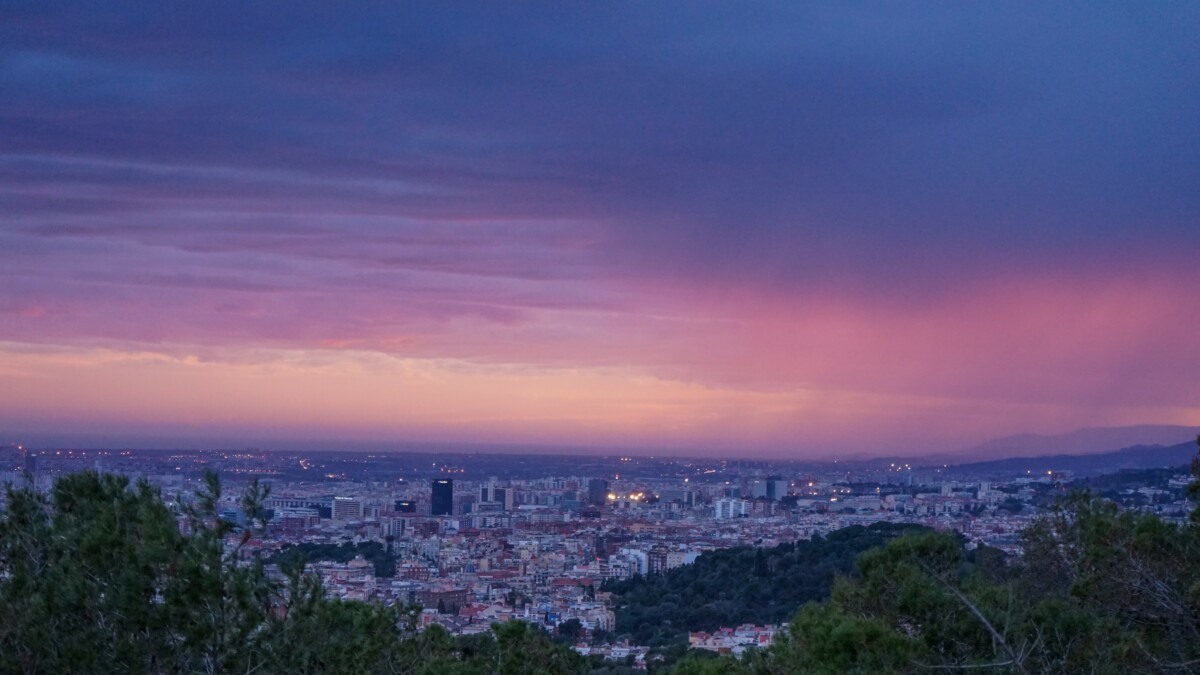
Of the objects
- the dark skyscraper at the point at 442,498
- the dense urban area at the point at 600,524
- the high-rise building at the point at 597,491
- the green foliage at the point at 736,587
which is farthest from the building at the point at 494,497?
the green foliage at the point at 736,587

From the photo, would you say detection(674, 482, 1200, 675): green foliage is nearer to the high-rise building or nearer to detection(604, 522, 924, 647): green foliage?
detection(604, 522, 924, 647): green foliage

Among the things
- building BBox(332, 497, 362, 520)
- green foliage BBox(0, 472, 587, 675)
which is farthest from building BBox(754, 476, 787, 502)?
green foliage BBox(0, 472, 587, 675)

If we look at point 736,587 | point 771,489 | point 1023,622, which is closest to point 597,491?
point 771,489

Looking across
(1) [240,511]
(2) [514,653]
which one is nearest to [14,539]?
(1) [240,511]

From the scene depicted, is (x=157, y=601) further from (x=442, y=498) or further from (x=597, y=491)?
(x=597, y=491)

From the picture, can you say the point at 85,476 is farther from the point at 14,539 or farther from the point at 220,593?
the point at 220,593
